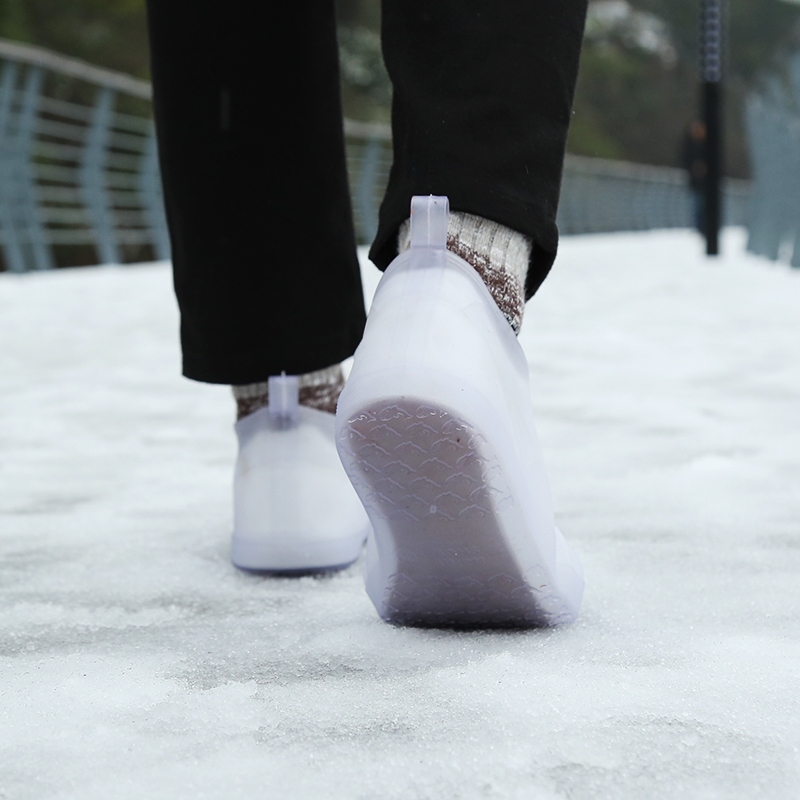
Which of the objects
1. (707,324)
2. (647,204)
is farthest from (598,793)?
(647,204)

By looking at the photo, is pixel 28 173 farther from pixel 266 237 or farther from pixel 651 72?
pixel 651 72

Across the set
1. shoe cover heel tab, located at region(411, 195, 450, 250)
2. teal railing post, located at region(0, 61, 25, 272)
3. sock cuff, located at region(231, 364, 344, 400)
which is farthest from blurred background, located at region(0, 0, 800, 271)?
sock cuff, located at region(231, 364, 344, 400)

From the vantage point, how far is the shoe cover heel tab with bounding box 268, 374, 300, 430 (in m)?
0.70

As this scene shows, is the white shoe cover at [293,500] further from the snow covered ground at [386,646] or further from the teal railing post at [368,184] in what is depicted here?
the teal railing post at [368,184]

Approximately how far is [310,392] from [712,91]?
5131mm

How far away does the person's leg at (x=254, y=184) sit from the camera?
0.67 m

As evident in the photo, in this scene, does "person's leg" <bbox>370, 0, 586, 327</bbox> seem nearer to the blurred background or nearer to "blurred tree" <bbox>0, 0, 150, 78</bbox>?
the blurred background

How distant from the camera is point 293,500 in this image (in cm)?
67

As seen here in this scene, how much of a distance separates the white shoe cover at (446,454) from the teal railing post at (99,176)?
11.8 feet

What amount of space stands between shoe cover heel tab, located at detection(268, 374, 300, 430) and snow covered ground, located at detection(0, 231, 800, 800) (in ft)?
0.31

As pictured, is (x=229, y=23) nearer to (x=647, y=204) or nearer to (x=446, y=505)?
(x=446, y=505)

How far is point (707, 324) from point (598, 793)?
189 centimetres

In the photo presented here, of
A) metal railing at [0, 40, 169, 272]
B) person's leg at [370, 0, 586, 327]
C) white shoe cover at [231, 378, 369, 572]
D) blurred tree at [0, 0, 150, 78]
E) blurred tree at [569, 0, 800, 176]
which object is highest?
person's leg at [370, 0, 586, 327]

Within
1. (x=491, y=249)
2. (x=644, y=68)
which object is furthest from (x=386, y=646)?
(x=644, y=68)
